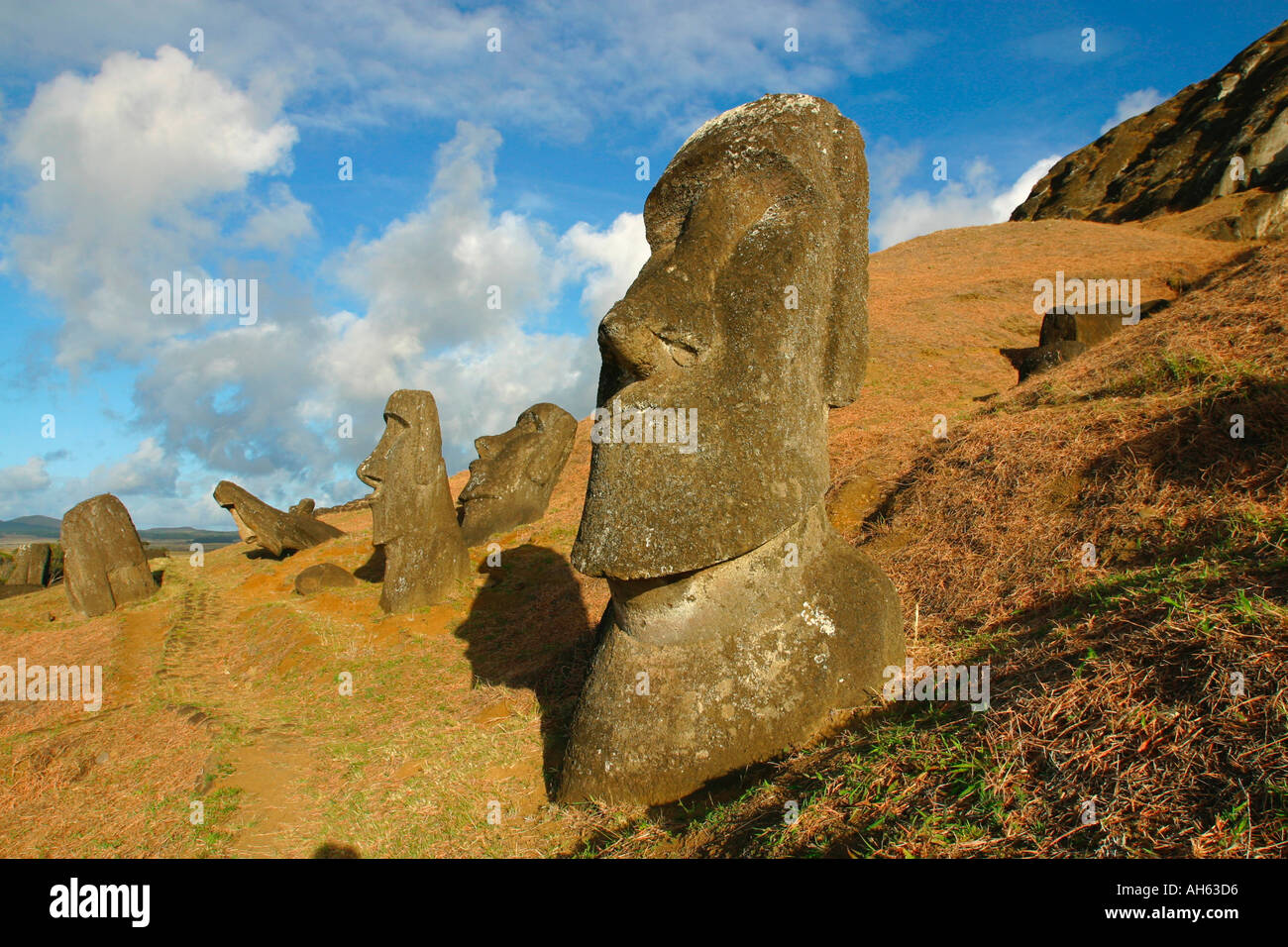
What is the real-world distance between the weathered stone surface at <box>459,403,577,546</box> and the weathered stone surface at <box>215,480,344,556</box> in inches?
131

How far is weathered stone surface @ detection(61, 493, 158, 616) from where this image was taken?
11656mm

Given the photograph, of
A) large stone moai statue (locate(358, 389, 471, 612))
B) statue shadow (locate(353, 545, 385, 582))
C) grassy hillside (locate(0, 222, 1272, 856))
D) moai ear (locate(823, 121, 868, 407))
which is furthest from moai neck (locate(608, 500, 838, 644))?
statue shadow (locate(353, 545, 385, 582))

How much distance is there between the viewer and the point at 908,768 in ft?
10.6

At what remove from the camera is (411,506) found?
1011 cm

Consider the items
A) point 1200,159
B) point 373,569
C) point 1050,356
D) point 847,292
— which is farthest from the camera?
→ point 1200,159

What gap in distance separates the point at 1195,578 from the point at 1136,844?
2.22 metres

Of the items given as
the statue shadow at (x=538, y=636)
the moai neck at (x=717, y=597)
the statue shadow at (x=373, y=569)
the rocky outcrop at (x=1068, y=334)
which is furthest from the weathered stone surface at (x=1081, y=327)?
the statue shadow at (x=373, y=569)

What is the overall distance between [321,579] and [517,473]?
3.78 meters

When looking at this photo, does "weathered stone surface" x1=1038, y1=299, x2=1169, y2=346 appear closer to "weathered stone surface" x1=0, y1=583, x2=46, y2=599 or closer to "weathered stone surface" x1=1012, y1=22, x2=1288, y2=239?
"weathered stone surface" x1=1012, y1=22, x2=1288, y2=239

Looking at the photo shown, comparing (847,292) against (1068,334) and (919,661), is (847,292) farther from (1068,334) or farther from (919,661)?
(1068,334)

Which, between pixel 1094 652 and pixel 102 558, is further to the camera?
pixel 102 558

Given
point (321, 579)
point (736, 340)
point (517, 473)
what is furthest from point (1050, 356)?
point (321, 579)

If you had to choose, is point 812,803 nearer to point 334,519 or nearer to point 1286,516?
point 1286,516

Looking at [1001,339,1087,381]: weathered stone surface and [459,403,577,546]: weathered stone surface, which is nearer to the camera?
[459,403,577,546]: weathered stone surface
